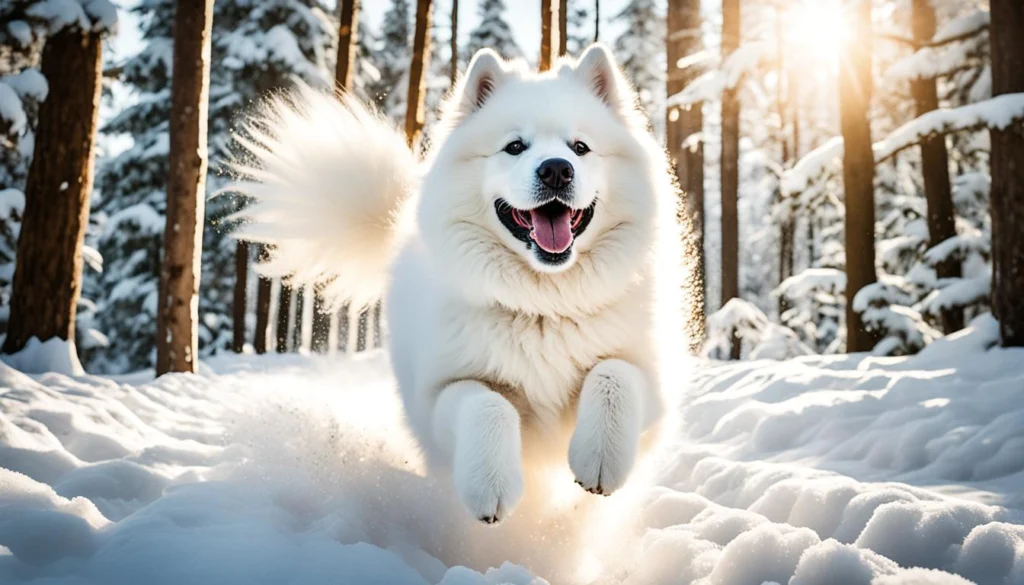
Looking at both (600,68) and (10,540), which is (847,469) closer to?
(600,68)

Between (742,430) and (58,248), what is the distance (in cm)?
613

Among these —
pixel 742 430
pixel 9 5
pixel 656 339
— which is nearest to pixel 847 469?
pixel 742 430

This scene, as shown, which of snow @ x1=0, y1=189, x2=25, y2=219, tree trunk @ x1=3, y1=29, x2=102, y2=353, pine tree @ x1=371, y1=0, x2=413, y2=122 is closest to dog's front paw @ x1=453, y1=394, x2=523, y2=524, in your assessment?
tree trunk @ x1=3, y1=29, x2=102, y2=353

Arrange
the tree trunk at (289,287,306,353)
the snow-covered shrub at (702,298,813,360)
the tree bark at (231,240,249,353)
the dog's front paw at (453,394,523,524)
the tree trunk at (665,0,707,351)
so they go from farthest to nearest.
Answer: the tree trunk at (289,287,306,353)
the tree bark at (231,240,249,353)
the tree trunk at (665,0,707,351)
the snow-covered shrub at (702,298,813,360)
the dog's front paw at (453,394,523,524)

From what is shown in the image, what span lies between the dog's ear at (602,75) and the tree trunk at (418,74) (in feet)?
24.1

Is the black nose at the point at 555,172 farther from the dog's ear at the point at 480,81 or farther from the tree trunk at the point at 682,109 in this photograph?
the tree trunk at the point at 682,109

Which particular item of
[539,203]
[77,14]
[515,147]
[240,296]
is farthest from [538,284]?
[240,296]

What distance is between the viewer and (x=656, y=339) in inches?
112

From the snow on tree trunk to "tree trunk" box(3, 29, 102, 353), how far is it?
2.41ft

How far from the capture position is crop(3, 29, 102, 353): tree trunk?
574cm

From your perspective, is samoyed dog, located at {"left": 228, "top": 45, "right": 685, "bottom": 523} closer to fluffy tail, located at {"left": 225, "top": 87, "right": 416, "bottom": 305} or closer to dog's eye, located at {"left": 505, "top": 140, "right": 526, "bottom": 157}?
dog's eye, located at {"left": 505, "top": 140, "right": 526, "bottom": 157}

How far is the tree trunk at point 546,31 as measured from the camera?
26.4 ft

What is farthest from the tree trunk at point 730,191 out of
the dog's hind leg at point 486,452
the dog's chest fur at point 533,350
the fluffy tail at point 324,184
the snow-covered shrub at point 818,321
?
the dog's hind leg at point 486,452

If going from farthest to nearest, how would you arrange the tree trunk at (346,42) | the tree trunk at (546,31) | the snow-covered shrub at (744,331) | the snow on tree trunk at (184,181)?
the tree trunk at (346,42)
the snow-covered shrub at (744,331)
the tree trunk at (546,31)
the snow on tree trunk at (184,181)
